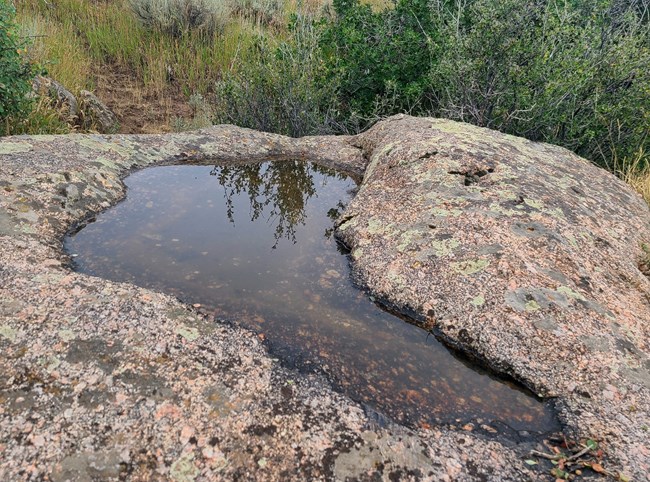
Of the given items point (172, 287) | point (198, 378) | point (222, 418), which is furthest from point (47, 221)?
point (222, 418)

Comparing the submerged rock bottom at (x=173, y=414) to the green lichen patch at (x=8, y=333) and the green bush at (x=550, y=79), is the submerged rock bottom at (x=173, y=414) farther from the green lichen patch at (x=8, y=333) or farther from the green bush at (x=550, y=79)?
the green bush at (x=550, y=79)

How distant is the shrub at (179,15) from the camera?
8.27 meters

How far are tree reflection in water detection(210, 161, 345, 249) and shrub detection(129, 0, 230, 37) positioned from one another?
18.1 feet

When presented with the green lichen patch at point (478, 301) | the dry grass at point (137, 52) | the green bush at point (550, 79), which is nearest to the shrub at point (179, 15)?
the dry grass at point (137, 52)

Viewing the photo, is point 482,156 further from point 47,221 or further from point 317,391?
point 47,221

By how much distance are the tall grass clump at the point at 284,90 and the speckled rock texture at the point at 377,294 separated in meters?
2.29

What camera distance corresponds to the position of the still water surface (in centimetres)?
191

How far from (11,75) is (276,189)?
2892mm

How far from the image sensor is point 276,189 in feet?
12.1

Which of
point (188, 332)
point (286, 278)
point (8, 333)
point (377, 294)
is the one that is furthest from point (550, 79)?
point (8, 333)

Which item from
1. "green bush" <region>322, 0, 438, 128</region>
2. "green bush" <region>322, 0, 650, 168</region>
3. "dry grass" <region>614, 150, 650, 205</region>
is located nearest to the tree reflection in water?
"green bush" <region>322, 0, 438, 128</region>

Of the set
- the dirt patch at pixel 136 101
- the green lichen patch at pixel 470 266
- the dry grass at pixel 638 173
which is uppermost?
the dry grass at pixel 638 173

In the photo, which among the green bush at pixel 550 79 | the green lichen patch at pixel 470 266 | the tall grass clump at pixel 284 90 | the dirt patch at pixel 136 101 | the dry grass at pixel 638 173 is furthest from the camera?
the dirt patch at pixel 136 101

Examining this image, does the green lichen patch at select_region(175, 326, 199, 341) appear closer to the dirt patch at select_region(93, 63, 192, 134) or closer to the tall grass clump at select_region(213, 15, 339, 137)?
the tall grass clump at select_region(213, 15, 339, 137)
